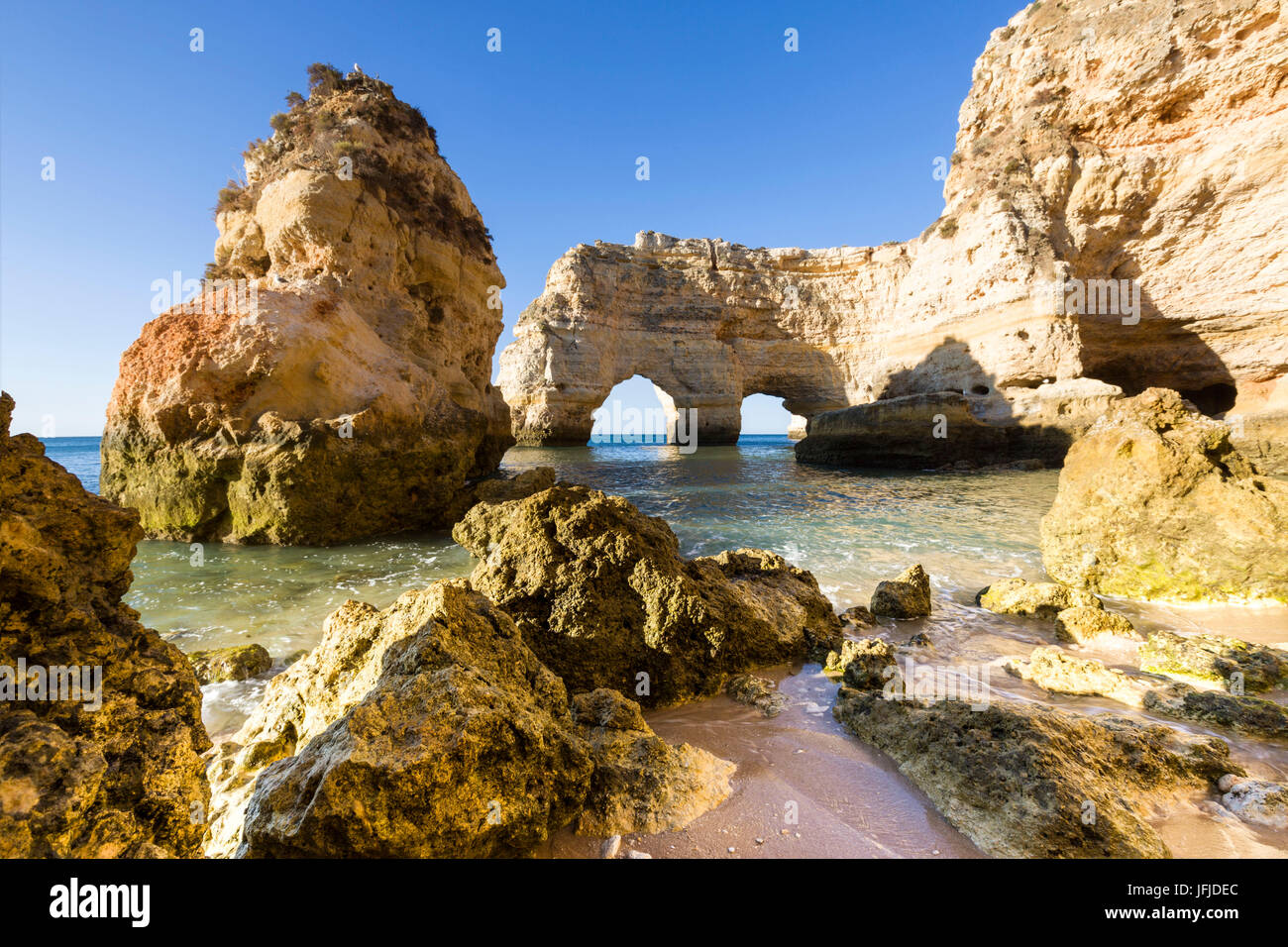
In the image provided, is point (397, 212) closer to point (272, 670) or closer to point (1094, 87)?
point (272, 670)

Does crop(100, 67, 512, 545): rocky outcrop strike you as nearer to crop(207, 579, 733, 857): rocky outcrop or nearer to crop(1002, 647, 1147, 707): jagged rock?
crop(207, 579, 733, 857): rocky outcrop

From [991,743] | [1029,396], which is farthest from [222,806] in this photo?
[1029,396]

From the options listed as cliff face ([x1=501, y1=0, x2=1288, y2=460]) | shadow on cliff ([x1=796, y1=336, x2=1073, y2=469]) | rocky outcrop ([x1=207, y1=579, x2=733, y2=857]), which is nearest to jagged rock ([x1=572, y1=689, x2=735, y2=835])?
rocky outcrop ([x1=207, y1=579, x2=733, y2=857])

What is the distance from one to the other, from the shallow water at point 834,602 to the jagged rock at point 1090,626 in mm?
118

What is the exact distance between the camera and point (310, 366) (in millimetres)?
8273

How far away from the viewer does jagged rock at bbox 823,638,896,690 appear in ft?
10.5

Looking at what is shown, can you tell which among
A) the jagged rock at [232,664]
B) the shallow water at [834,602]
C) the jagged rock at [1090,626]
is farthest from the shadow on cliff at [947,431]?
the jagged rock at [232,664]

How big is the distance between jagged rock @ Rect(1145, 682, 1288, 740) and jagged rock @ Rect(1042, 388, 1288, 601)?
253cm

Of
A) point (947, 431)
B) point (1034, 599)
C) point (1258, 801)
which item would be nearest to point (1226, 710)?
point (1258, 801)

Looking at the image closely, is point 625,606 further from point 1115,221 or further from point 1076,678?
point 1115,221

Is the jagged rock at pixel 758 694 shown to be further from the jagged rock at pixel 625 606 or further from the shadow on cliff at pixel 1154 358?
the shadow on cliff at pixel 1154 358

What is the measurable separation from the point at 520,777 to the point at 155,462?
9520 millimetres

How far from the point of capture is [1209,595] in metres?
4.64

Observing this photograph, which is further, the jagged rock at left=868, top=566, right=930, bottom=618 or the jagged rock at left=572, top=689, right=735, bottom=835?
the jagged rock at left=868, top=566, right=930, bottom=618
